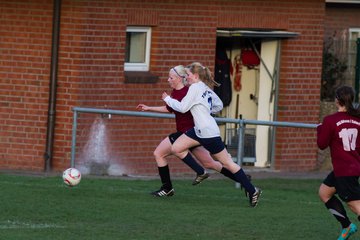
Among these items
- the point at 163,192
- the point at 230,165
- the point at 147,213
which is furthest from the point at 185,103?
the point at 163,192

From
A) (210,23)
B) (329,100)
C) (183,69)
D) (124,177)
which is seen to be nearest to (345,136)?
(183,69)

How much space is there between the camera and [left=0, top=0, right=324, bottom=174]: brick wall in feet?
57.1

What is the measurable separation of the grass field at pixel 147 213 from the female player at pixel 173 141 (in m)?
0.30

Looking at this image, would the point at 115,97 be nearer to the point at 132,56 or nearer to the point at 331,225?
the point at 132,56

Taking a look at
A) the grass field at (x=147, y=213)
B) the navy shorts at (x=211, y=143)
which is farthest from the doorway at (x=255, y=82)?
the navy shorts at (x=211, y=143)

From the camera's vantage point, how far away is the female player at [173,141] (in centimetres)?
1335

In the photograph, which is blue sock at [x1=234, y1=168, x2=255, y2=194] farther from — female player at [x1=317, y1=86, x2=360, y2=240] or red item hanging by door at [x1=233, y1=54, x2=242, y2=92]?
red item hanging by door at [x1=233, y1=54, x2=242, y2=92]

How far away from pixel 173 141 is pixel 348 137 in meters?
3.26

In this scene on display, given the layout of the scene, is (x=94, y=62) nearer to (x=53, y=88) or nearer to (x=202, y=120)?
(x=53, y=88)

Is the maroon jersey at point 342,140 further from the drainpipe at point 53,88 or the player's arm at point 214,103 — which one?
the drainpipe at point 53,88

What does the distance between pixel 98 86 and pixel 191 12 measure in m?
2.07

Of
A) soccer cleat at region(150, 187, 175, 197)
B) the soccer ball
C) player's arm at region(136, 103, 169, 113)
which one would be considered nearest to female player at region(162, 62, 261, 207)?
player's arm at region(136, 103, 169, 113)

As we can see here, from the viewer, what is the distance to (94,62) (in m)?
17.6

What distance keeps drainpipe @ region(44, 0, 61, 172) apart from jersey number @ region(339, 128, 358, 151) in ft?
24.1
